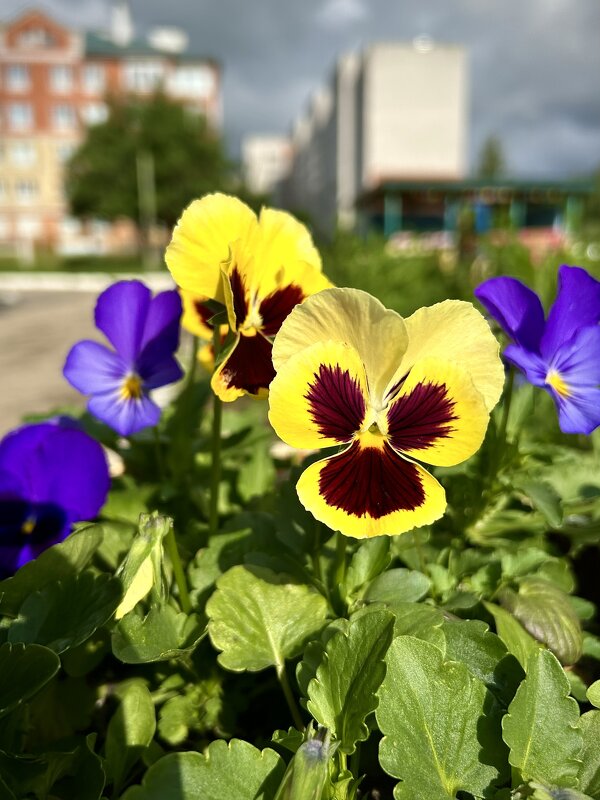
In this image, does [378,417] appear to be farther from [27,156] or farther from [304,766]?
[27,156]

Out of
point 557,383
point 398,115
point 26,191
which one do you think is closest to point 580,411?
point 557,383

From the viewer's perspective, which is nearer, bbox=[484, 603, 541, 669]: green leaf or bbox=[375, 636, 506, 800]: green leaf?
bbox=[375, 636, 506, 800]: green leaf

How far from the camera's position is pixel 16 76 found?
36344 mm

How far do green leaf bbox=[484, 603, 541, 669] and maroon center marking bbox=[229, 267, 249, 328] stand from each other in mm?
419

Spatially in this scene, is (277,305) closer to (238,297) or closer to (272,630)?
(238,297)

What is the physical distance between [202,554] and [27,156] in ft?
136

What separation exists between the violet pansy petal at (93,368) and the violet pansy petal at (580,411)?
581 millimetres

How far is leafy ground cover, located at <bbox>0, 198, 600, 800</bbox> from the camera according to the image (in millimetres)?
555

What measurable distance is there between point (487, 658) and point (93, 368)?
0.63 metres

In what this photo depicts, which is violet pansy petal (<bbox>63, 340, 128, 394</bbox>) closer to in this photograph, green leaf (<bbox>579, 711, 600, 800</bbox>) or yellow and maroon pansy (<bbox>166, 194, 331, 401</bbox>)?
yellow and maroon pansy (<bbox>166, 194, 331, 401</bbox>)

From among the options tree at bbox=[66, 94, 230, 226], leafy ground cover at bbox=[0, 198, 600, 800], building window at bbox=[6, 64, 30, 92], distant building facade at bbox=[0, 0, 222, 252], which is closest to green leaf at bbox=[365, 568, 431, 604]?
leafy ground cover at bbox=[0, 198, 600, 800]

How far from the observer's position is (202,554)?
82cm

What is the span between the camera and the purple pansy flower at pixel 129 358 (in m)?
0.90

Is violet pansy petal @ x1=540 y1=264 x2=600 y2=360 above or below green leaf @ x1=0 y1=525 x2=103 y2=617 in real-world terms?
above
